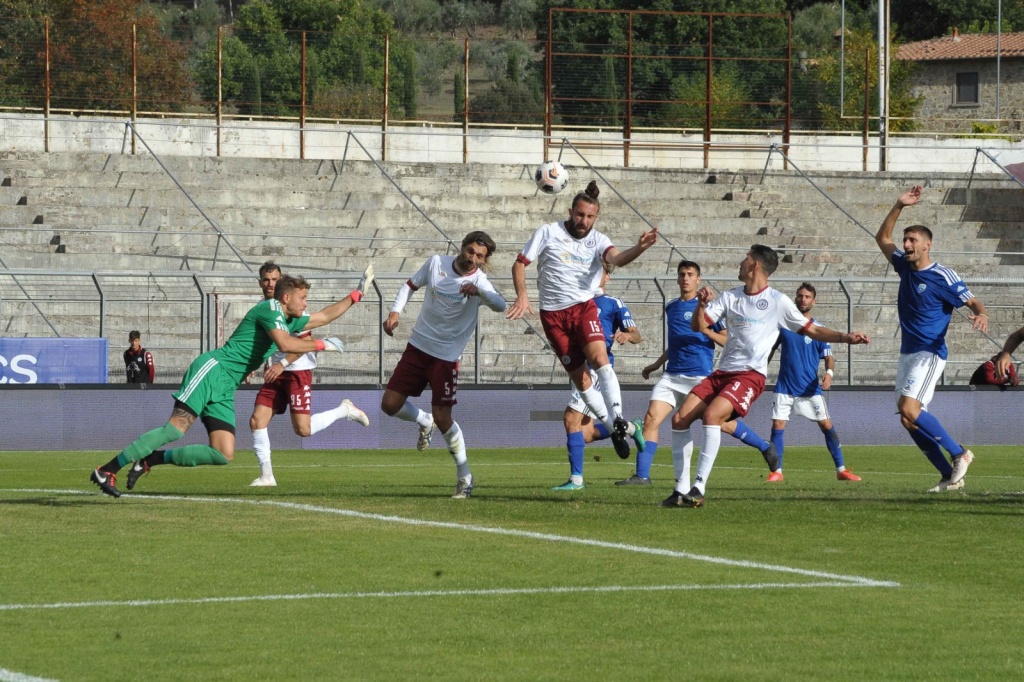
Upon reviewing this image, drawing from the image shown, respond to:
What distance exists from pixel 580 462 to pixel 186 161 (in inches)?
963

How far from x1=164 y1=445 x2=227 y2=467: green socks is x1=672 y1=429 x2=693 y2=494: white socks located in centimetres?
328

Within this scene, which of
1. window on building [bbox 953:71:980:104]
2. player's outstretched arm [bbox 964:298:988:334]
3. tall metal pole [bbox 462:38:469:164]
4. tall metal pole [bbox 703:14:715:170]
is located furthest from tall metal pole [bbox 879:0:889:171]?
window on building [bbox 953:71:980:104]

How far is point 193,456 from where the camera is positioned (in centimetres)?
1103

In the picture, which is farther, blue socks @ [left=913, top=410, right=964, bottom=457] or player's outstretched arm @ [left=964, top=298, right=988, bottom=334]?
blue socks @ [left=913, top=410, right=964, bottom=457]

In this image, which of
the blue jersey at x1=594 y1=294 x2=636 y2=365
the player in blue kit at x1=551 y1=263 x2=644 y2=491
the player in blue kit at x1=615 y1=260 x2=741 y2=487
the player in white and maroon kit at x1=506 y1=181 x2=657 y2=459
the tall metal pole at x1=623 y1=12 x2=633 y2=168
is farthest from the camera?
the tall metal pole at x1=623 y1=12 x2=633 y2=168

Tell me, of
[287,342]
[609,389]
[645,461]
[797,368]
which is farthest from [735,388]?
[797,368]

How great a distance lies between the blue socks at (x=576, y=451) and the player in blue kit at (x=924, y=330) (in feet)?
9.09

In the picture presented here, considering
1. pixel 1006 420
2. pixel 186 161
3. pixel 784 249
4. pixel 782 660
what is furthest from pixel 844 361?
pixel 782 660

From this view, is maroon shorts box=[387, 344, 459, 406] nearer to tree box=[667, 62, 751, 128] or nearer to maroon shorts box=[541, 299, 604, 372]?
maroon shorts box=[541, 299, 604, 372]

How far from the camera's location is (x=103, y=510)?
10.8m

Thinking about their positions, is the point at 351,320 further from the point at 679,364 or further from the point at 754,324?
the point at 754,324

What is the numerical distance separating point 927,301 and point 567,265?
312 cm

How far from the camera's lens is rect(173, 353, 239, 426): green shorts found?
36.0 ft

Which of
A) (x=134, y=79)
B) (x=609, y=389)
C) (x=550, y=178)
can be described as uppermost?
(x=134, y=79)
